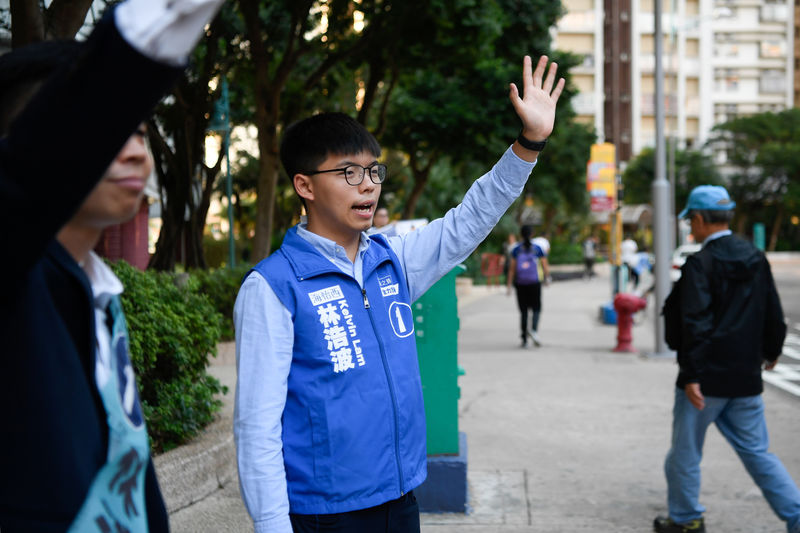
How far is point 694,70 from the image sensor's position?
7700 cm

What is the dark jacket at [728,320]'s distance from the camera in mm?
4359

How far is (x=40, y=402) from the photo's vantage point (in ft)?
3.77

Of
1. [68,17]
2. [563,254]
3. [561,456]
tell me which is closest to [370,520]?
[68,17]

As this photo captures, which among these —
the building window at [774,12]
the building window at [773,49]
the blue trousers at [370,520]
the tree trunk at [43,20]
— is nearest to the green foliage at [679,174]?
the building window at [773,49]

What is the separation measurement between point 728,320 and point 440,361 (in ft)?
5.05

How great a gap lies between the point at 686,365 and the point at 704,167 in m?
59.6

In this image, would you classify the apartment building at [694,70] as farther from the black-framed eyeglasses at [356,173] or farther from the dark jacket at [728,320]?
the black-framed eyeglasses at [356,173]

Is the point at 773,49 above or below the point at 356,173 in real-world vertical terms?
above

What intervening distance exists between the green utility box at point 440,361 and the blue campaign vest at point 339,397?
2.59m

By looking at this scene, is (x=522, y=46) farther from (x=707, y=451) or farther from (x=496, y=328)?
(x=707, y=451)

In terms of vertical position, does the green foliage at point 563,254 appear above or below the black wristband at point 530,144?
below

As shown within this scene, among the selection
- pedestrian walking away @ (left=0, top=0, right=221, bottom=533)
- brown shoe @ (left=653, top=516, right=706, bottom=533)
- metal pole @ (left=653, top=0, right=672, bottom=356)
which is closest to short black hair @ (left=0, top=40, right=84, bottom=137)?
pedestrian walking away @ (left=0, top=0, right=221, bottom=533)

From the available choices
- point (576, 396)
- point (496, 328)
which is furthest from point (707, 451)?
point (496, 328)

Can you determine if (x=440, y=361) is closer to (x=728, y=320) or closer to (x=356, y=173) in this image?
(x=728, y=320)
